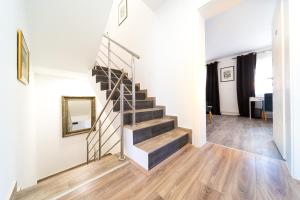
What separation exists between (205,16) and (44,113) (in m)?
3.52

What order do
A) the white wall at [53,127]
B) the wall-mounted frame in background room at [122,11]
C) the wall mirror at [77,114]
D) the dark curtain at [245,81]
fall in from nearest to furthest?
the white wall at [53,127] < the wall mirror at [77,114] < the wall-mounted frame in background room at [122,11] < the dark curtain at [245,81]

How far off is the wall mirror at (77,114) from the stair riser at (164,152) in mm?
2355

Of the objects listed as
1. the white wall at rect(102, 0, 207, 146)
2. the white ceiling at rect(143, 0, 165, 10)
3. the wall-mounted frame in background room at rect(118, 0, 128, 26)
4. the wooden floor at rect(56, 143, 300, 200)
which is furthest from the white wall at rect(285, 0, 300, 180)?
the wall-mounted frame in background room at rect(118, 0, 128, 26)

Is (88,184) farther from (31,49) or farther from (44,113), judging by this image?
(44,113)

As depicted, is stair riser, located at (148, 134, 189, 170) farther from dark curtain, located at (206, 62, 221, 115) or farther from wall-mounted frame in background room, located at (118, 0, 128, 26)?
dark curtain, located at (206, 62, 221, 115)

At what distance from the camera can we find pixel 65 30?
74.0 inches

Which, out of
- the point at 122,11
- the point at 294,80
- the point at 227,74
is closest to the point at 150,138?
the point at 294,80

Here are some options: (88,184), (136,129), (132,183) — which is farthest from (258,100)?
(88,184)

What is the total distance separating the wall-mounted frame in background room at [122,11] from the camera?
315cm

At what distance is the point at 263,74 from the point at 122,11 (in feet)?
16.2

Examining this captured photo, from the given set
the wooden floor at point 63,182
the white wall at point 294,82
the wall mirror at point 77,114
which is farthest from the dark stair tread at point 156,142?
the wall mirror at point 77,114

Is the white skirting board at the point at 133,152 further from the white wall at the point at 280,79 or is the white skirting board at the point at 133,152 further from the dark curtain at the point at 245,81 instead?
the dark curtain at the point at 245,81

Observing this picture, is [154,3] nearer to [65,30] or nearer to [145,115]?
[65,30]

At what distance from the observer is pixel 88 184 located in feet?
3.57
